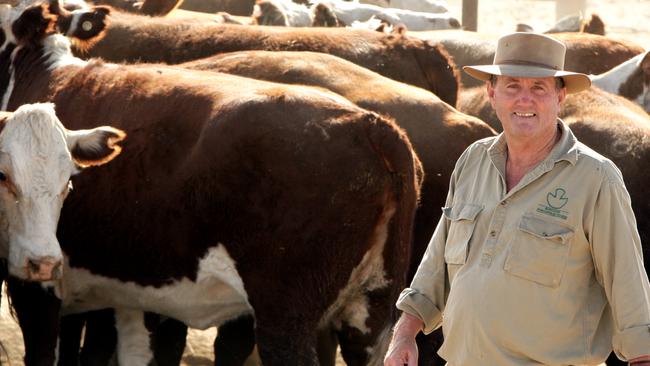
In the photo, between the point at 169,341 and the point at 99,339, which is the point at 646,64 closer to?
the point at 169,341

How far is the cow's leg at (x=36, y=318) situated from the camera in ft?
22.5

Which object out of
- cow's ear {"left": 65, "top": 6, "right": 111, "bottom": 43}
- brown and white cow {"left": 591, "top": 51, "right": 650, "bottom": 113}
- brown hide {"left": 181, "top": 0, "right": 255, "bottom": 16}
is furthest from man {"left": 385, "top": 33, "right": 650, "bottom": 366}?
brown hide {"left": 181, "top": 0, "right": 255, "bottom": 16}

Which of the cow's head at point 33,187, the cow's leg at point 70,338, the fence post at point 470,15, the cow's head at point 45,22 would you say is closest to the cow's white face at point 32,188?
the cow's head at point 33,187

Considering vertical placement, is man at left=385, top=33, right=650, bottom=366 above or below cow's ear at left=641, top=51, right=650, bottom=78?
above

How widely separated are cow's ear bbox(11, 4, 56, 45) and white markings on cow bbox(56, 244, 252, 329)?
182cm

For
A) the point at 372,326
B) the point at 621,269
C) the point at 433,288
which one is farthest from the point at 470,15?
the point at 621,269

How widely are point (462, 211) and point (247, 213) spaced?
2130 millimetres

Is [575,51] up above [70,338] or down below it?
below

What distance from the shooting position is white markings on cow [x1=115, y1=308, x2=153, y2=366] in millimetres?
7711

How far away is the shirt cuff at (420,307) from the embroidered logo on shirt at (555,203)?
620mm

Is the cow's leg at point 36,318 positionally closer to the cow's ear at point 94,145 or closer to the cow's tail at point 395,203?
the cow's ear at point 94,145

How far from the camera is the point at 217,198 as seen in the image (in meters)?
6.56

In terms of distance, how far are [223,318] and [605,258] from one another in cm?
330

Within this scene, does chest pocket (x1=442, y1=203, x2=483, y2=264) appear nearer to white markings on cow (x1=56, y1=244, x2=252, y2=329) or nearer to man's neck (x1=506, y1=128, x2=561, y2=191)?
man's neck (x1=506, y1=128, x2=561, y2=191)
